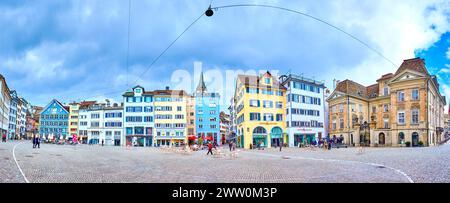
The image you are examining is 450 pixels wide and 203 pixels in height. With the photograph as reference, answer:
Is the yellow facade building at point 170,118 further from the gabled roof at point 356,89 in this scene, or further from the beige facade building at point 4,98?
the beige facade building at point 4,98

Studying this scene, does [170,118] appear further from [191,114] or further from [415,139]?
[415,139]

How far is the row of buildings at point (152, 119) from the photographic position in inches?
3187

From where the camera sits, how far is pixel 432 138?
141ft

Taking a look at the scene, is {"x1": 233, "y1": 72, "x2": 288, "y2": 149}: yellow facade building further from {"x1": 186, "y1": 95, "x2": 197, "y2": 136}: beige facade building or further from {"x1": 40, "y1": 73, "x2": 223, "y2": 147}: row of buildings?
{"x1": 186, "y1": 95, "x2": 197, "y2": 136}: beige facade building

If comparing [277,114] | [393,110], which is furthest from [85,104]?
[393,110]

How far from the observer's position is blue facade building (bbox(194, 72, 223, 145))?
85.8 m

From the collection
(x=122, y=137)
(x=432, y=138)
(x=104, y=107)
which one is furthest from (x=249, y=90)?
(x=104, y=107)

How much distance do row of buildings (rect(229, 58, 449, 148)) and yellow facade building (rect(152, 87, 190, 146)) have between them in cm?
2498

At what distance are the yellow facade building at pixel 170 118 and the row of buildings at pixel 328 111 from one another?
2498cm

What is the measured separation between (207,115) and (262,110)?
31.5 metres

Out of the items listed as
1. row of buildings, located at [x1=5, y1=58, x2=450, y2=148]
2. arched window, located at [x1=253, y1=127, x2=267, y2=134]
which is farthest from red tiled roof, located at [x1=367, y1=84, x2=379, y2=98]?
arched window, located at [x1=253, y1=127, x2=267, y2=134]

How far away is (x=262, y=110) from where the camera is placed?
57.2m
